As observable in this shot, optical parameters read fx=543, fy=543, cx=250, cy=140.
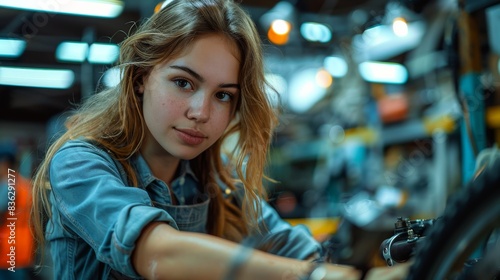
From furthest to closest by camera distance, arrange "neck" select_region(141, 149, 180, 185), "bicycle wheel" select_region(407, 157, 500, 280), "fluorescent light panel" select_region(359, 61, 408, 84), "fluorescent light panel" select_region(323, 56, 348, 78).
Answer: "fluorescent light panel" select_region(323, 56, 348, 78) < "fluorescent light panel" select_region(359, 61, 408, 84) < "neck" select_region(141, 149, 180, 185) < "bicycle wheel" select_region(407, 157, 500, 280)

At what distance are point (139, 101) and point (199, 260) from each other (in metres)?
0.33

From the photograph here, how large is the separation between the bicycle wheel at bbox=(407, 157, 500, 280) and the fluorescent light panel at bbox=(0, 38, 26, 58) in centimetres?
81

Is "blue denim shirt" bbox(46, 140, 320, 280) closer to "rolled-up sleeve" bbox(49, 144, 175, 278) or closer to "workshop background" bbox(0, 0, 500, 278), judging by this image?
"rolled-up sleeve" bbox(49, 144, 175, 278)

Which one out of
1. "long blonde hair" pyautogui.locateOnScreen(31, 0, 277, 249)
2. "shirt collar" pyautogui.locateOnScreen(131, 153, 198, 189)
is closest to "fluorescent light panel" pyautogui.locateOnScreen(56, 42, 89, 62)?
"long blonde hair" pyautogui.locateOnScreen(31, 0, 277, 249)

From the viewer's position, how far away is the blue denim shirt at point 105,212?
547mm

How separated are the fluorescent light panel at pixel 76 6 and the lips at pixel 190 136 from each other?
15.2 inches

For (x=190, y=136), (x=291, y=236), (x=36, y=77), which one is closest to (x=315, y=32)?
(x=36, y=77)

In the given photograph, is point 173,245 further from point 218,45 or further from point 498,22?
point 498,22

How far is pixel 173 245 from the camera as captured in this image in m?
0.52

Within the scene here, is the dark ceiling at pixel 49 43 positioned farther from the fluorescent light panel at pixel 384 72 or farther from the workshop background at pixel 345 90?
the fluorescent light panel at pixel 384 72

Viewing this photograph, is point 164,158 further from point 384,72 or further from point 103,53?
point 384,72

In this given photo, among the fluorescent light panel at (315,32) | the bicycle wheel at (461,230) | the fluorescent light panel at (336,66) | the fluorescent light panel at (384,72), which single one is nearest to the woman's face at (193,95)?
the bicycle wheel at (461,230)

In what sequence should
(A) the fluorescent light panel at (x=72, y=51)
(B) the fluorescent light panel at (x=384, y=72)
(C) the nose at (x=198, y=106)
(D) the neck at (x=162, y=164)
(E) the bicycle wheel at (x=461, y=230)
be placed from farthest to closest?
(B) the fluorescent light panel at (x=384, y=72) < (A) the fluorescent light panel at (x=72, y=51) < (D) the neck at (x=162, y=164) < (C) the nose at (x=198, y=106) < (E) the bicycle wheel at (x=461, y=230)

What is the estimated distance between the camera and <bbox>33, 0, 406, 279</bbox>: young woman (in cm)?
54
